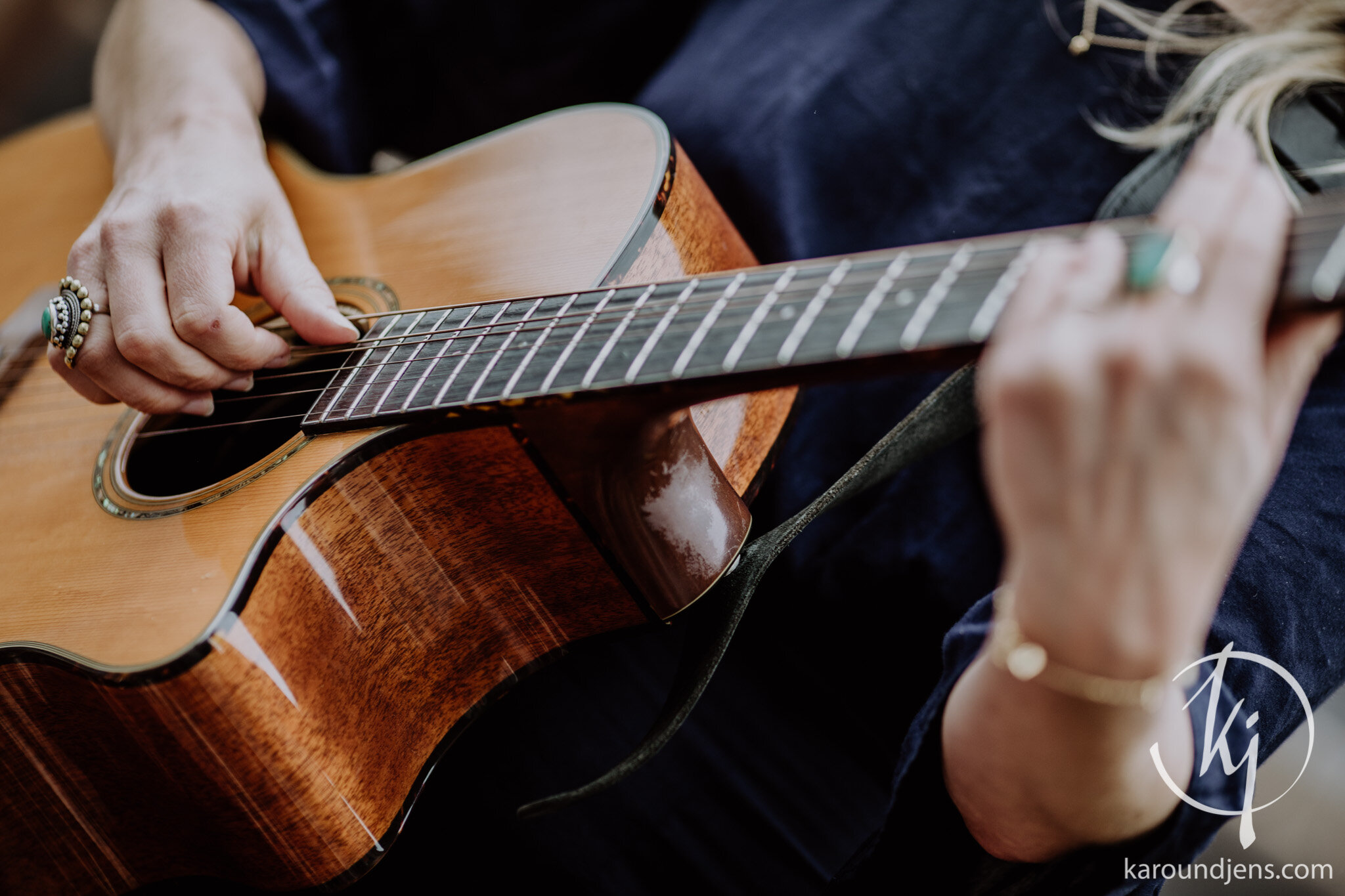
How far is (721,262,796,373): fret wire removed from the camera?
44 cm

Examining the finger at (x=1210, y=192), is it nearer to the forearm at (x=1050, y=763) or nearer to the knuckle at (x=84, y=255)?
the forearm at (x=1050, y=763)

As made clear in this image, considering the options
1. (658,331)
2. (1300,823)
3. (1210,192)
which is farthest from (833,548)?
(1300,823)

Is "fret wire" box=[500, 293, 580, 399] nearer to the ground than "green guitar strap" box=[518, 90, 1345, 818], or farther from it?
farther from it

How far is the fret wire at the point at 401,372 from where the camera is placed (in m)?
0.57

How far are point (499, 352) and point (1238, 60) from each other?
693 mm

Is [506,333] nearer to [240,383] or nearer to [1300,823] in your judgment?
[240,383]

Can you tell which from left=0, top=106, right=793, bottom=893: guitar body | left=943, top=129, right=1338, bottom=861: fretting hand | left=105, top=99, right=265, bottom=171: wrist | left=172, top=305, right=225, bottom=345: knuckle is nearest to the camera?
left=943, top=129, right=1338, bottom=861: fretting hand

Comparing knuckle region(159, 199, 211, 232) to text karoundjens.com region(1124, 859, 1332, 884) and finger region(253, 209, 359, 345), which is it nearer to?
finger region(253, 209, 359, 345)

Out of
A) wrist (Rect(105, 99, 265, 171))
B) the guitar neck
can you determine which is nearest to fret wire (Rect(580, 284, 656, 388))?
the guitar neck

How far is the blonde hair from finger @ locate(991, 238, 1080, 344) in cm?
43

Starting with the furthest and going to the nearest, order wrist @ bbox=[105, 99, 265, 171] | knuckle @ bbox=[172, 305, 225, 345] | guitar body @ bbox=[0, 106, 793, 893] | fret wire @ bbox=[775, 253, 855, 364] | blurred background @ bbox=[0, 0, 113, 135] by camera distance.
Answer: blurred background @ bbox=[0, 0, 113, 135] < wrist @ bbox=[105, 99, 265, 171] < knuckle @ bbox=[172, 305, 225, 345] < guitar body @ bbox=[0, 106, 793, 893] < fret wire @ bbox=[775, 253, 855, 364]

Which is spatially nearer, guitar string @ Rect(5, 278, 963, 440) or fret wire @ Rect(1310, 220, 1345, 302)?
fret wire @ Rect(1310, 220, 1345, 302)

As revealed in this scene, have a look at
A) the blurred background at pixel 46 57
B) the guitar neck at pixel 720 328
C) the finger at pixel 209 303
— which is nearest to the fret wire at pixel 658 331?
the guitar neck at pixel 720 328

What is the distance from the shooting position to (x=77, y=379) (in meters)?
0.69
